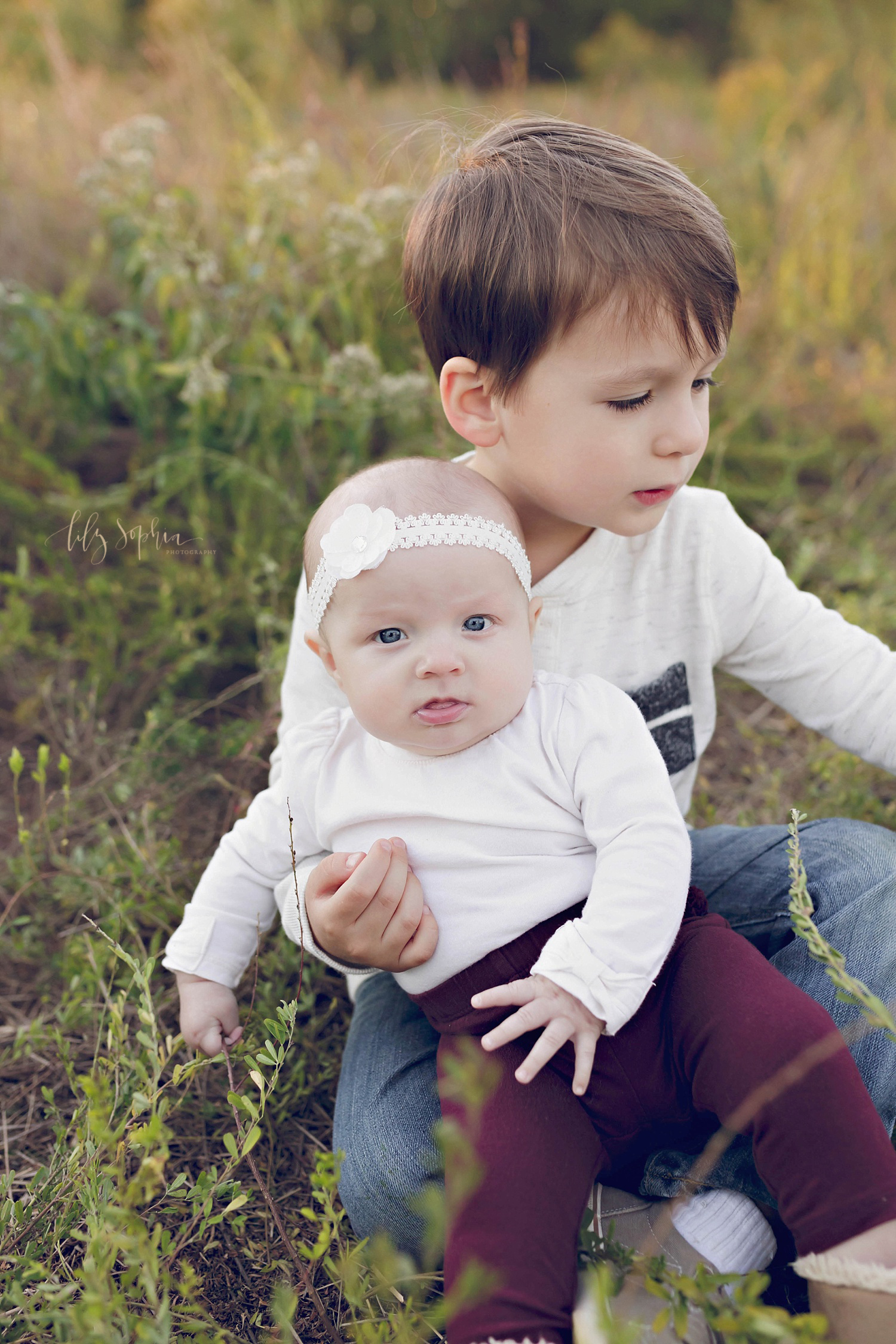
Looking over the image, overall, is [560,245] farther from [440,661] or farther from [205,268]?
[205,268]

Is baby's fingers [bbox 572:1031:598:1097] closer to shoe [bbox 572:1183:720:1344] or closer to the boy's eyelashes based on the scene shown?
shoe [bbox 572:1183:720:1344]

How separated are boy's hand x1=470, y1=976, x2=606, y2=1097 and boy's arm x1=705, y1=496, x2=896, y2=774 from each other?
27.2 inches

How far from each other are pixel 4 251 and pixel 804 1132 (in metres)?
3.53

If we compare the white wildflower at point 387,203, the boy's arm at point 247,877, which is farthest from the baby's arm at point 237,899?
the white wildflower at point 387,203

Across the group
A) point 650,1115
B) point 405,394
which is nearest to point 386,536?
point 650,1115

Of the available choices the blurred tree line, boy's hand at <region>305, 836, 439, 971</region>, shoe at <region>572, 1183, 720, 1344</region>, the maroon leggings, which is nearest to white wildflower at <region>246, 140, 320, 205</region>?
boy's hand at <region>305, 836, 439, 971</region>

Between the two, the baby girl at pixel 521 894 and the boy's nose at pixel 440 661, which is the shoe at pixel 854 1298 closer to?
the baby girl at pixel 521 894

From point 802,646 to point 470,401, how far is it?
0.67m

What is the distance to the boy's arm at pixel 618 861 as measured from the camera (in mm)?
1185

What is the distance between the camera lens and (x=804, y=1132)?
109 cm

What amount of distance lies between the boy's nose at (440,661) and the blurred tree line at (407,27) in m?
5.05

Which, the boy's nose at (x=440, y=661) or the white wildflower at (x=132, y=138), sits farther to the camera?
the white wildflower at (x=132, y=138)

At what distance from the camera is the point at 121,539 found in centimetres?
258

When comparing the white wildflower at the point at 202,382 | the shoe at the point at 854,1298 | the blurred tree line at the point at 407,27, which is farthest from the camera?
the blurred tree line at the point at 407,27
